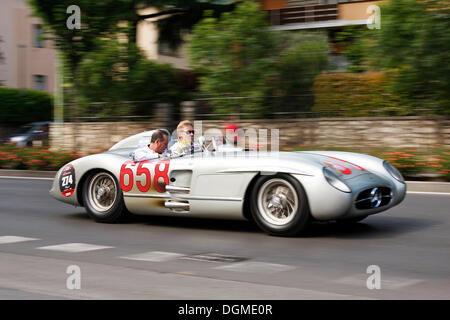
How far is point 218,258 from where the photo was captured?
640 centimetres

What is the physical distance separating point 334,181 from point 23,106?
32.4m

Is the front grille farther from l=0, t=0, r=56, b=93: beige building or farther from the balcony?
l=0, t=0, r=56, b=93: beige building

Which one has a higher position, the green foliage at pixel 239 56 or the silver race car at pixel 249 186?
the green foliage at pixel 239 56

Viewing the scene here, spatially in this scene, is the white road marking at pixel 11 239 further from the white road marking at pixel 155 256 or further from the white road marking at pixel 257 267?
the white road marking at pixel 257 267

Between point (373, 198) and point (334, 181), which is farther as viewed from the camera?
point (373, 198)

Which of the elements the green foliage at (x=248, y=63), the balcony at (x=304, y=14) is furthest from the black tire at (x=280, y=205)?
the balcony at (x=304, y=14)

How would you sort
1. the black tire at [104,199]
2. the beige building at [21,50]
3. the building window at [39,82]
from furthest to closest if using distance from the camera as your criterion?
the building window at [39,82]
the beige building at [21,50]
the black tire at [104,199]

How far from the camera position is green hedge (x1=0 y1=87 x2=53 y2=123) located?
3625cm

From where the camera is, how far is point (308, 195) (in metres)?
7.02

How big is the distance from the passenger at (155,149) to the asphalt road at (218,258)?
0.86m

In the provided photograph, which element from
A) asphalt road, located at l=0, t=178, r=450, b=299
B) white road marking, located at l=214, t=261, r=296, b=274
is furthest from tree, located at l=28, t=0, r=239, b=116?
white road marking, located at l=214, t=261, r=296, b=274

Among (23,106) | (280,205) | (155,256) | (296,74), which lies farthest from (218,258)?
(23,106)

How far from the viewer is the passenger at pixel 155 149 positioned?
839 cm

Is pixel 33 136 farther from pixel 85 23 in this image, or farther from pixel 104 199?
pixel 104 199
